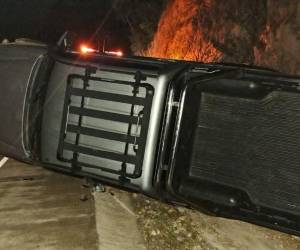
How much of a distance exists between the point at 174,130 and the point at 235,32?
810 cm

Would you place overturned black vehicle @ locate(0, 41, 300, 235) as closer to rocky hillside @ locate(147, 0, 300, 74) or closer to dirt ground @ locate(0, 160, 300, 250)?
dirt ground @ locate(0, 160, 300, 250)

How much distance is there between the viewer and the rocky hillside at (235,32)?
855cm

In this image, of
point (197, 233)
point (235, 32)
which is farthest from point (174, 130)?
point (235, 32)

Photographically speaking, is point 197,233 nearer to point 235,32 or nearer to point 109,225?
point 109,225

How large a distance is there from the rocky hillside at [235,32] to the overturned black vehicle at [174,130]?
5064mm

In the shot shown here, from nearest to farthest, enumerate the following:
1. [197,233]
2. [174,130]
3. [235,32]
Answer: [174,130]
[197,233]
[235,32]

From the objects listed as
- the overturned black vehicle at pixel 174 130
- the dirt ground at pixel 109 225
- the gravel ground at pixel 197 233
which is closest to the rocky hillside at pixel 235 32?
the gravel ground at pixel 197 233

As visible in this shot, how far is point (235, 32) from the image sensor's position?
1103 cm

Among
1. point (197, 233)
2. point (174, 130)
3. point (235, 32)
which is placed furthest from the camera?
point (235, 32)

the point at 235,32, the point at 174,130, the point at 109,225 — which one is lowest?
the point at 109,225

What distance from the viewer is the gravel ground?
4.82m

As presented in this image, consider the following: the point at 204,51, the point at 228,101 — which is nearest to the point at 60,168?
the point at 228,101

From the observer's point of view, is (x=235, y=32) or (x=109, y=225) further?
(x=235, y=32)

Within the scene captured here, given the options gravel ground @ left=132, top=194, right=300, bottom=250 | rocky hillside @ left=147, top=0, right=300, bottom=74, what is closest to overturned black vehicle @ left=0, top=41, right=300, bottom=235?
gravel ground @ left=132, top=194, right=300, bottom=250
